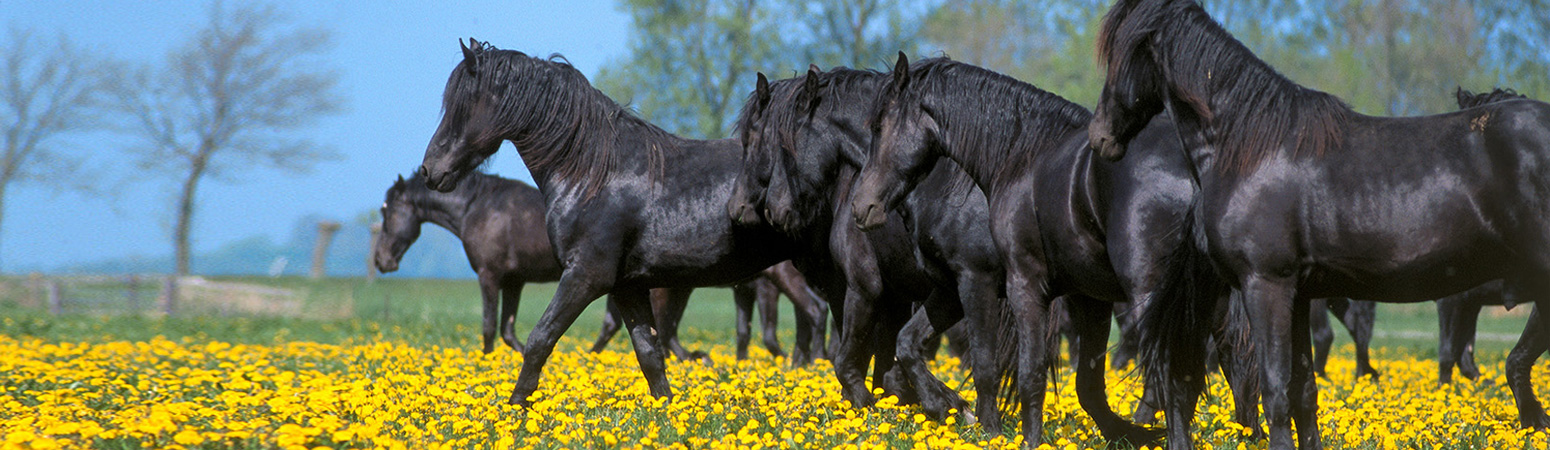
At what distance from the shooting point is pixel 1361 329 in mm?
12305

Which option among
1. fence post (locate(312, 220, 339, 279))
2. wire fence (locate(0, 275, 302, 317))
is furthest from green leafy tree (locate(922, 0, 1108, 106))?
wire fence (locate(0, 275, 302, 317))

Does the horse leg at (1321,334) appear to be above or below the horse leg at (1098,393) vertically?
above

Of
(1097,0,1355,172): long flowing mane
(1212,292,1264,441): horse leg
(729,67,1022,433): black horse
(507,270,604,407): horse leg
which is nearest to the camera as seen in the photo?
(1097,0,1355,172): long flowing mane

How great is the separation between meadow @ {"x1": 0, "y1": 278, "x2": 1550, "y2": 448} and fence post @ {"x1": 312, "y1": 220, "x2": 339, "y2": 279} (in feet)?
40.6

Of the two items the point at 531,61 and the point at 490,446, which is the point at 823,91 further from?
the point at 490,446

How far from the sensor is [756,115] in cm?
689

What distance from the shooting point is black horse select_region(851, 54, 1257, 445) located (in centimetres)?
506

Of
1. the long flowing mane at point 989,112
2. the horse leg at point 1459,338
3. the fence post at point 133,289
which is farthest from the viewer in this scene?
the fence post at point 133,289

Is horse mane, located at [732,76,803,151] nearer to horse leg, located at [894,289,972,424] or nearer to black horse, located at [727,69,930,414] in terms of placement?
black horse, located at [727,69,930,414]

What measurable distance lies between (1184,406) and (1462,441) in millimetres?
1639

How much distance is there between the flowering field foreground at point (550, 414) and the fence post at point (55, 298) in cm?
1410

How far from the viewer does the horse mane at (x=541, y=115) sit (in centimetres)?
726

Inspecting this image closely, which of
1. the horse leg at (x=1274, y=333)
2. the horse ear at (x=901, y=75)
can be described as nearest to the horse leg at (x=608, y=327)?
the horse ear at (x=901, y=75)

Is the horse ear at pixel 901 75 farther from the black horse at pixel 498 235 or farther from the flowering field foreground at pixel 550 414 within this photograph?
the black horse at pixel 498 235
